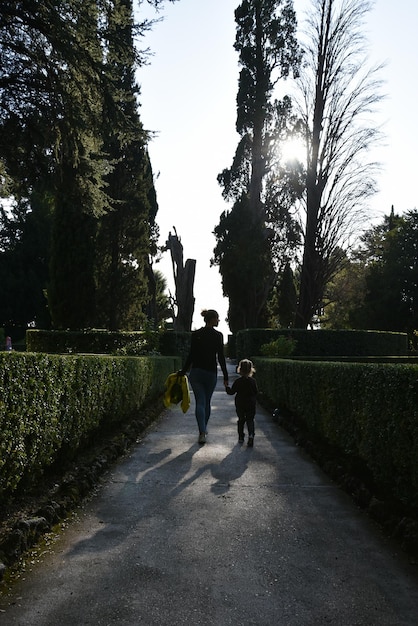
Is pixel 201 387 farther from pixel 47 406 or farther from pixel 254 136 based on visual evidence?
pixel 254 136

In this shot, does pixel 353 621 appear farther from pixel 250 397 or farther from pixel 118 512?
pixel 250 397

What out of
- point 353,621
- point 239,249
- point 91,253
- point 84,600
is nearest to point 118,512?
point 84,600

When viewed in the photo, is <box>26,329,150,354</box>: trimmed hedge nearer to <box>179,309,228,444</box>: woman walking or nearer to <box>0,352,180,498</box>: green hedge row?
<box>179,309,228,444</box>: woman walking

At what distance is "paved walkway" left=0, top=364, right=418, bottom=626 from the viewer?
2842mm

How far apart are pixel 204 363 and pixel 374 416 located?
140 inches

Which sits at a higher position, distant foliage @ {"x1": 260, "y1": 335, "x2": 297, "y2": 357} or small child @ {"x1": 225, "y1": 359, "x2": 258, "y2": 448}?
distant foliage @ {"x1": 260, "y1": 335, "x2": 297, "y2": 357}

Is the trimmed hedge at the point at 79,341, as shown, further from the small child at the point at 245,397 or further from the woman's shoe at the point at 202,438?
the woman's shoe at the point at 202,438

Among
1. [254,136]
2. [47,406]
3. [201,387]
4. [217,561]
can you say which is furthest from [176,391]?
[254,136]

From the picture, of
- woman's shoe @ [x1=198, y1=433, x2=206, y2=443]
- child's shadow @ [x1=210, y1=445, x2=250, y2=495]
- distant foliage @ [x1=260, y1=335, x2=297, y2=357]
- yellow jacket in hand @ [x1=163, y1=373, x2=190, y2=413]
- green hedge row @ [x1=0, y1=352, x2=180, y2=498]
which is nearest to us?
green hedge row @ [x1=0, y1=352, x2=180, y2=498]

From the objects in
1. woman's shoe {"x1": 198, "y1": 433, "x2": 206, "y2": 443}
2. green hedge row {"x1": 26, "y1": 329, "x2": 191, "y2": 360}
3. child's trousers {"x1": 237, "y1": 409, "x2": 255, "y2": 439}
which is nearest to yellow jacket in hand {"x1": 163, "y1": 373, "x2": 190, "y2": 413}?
woman's shoe {"x1": 198, "y1": 433, "x2": 206, "y2": 443}

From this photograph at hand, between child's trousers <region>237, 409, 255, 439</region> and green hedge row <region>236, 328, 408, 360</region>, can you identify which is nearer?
child's trousers <region>237, 409, 255, 439</region>

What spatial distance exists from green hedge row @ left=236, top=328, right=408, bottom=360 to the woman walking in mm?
15016

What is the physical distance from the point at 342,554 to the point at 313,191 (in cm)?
2313

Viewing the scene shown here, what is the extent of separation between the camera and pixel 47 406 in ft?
15.3
